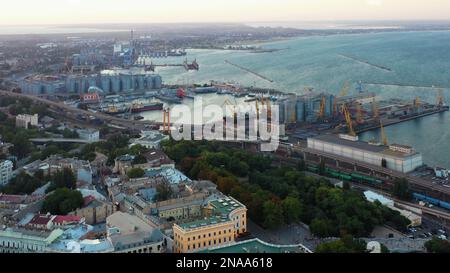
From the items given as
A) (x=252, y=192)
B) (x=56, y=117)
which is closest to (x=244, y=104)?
(x=56, y=117)

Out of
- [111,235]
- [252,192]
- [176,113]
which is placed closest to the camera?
[111,235]

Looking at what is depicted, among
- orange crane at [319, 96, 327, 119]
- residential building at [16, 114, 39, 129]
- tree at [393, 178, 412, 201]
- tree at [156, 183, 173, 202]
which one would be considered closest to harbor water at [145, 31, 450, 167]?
orange crane at [319, 96, 327, 119]

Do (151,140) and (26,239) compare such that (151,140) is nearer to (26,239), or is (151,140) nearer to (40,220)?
(40,220)

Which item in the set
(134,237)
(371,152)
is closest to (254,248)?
(134,237)

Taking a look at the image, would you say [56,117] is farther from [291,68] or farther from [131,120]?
[291,68]

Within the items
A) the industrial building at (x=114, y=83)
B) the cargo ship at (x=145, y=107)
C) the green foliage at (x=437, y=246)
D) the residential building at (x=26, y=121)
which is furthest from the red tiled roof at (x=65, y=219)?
the industrial building at (x=114, y=83)
